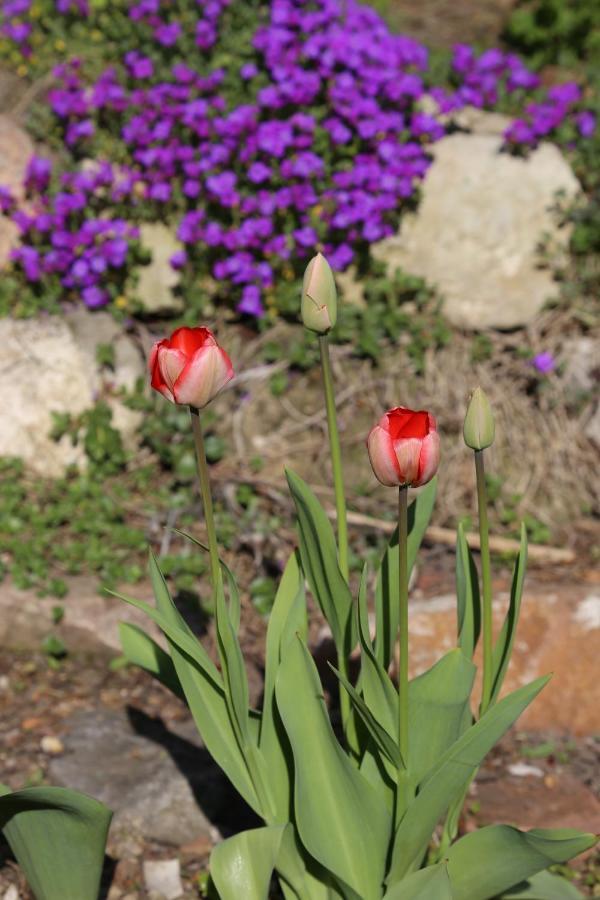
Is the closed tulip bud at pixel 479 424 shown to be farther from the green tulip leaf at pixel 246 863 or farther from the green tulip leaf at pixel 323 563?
the green tulip leaf at pixel 246 863

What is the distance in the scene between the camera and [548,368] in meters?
3.75

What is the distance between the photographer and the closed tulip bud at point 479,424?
153 cm

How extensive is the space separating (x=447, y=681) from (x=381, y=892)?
438 millimetres

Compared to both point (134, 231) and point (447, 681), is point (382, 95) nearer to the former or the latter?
point (134, 231)

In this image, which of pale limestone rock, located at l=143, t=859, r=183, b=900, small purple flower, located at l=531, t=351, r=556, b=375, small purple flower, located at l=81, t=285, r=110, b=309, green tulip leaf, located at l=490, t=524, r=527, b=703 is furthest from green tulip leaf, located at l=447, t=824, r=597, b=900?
small purple flower, located at l=81, t=285, r=110, b=309

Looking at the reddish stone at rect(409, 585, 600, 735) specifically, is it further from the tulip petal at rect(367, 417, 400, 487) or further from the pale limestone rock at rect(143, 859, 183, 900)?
the tulip petal at rect(367, 417, 400, 487)

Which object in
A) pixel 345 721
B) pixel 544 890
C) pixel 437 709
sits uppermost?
pixel 437 709

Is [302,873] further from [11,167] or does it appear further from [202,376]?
[11,167]

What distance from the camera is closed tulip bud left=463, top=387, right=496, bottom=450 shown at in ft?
5.01

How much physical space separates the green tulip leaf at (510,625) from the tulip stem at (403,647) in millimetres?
217

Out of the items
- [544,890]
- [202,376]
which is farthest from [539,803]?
[202,376]

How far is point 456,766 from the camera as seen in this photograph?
1.69 meters

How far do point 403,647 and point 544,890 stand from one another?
0.71 metres

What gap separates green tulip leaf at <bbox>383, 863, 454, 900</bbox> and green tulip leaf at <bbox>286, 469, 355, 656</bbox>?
0.39 metres
